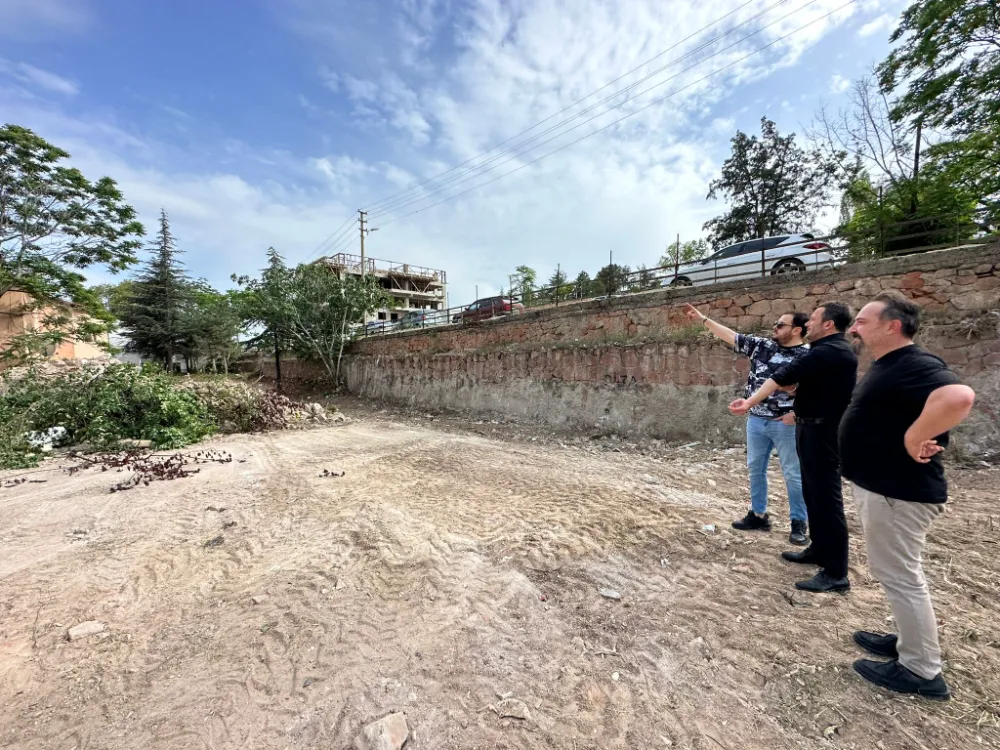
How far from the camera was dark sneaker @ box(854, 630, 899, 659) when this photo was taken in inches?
74.4

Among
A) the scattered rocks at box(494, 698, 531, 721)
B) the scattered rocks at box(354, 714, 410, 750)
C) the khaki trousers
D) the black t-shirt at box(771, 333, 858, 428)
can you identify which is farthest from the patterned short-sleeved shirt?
the scattered rocks at box(354, 714, 410, 750)

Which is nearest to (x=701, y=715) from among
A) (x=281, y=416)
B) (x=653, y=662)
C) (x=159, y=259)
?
(x=653, y=662)

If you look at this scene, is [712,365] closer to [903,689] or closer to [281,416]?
[903,689]

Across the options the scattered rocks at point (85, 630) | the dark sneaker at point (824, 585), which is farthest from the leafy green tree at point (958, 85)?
the scattered rocks at point (85, 630)

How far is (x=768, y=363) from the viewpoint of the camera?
123 inches

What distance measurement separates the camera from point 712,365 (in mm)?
7180

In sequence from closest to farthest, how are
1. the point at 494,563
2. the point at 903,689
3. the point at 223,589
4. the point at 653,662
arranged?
the point at 903,689, the point at 653,662, the point at 223,589, the point at 494,563

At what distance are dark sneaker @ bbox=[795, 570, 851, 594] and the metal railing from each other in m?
5.52

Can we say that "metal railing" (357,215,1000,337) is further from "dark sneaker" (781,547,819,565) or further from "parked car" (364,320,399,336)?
"dark sneaker" (781,547,819,565)

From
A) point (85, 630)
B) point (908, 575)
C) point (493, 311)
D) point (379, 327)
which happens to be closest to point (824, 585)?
point (908, 575)

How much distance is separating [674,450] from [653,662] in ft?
17.4

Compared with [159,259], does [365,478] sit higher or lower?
lower

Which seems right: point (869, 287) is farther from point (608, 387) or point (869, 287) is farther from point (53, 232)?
point (53, 232)

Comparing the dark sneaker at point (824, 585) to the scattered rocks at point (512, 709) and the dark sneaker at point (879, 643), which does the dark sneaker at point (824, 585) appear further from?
the scattered rocks at point (512, 709)
